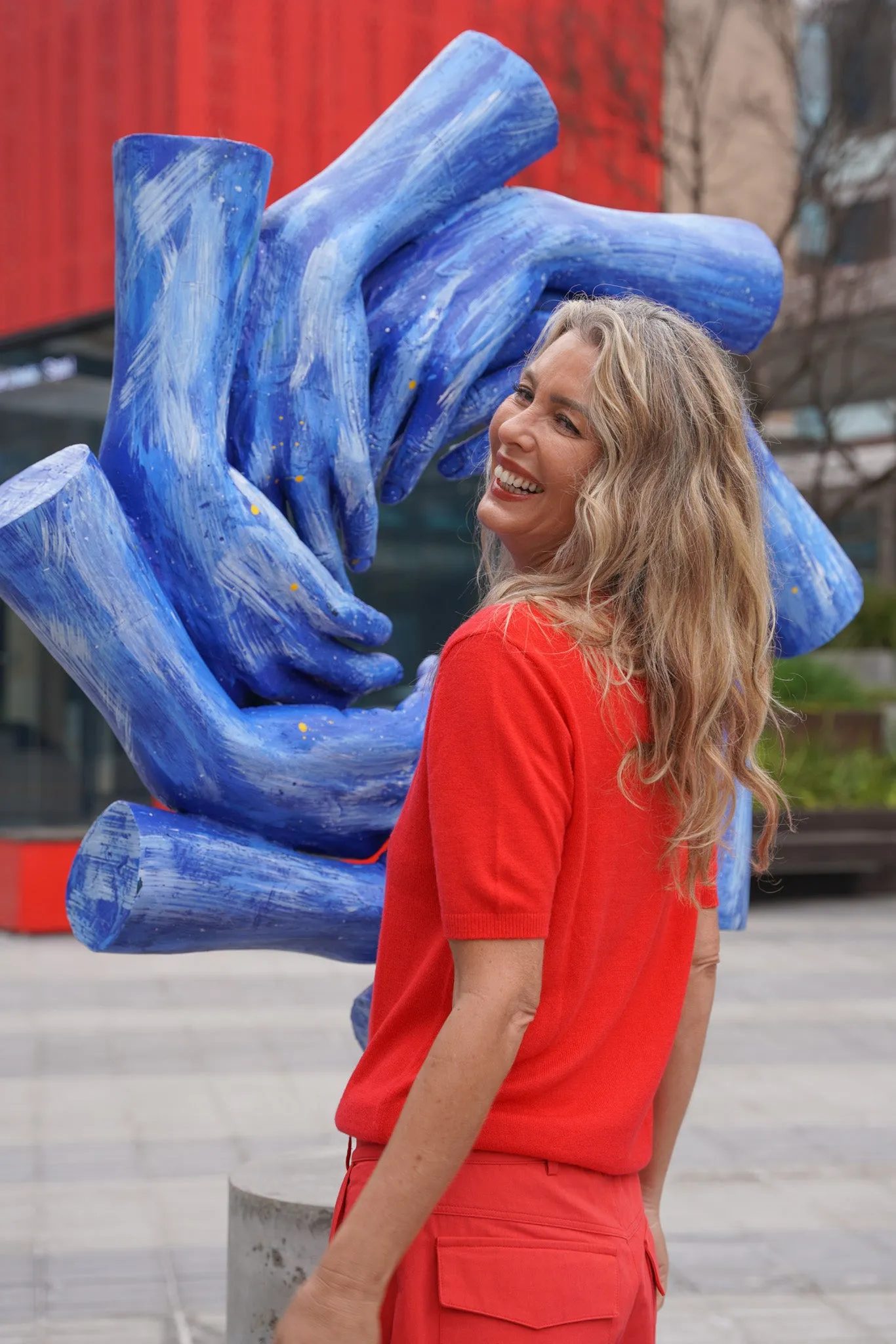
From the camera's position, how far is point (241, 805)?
246cm

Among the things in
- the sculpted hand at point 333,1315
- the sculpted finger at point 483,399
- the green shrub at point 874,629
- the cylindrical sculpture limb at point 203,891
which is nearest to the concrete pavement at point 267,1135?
the cylindrical sculpture limb at point 203,891

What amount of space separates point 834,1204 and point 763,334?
2597 mm

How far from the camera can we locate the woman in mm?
1405

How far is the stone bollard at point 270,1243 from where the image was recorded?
8.68 ft

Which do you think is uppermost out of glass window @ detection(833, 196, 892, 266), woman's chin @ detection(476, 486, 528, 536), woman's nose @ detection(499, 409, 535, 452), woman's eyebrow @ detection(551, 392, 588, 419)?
woman's eyebrow @ detection(551, 392, 588, 419)

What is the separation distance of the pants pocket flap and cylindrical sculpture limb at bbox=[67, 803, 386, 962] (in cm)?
99

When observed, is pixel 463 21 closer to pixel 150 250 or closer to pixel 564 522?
pixel 150 250

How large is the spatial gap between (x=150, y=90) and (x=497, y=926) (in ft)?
24.6

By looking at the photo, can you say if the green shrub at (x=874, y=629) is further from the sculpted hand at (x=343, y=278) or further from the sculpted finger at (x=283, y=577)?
the sculpted finger at (x=283, y=577)

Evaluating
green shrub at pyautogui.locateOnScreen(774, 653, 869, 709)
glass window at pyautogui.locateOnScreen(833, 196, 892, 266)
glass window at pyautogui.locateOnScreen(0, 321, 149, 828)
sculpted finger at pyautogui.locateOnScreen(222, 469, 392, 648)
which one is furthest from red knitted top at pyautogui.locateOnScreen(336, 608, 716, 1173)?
glass window at pyautogui.locateOnScreen(833, 196, 892, 266)

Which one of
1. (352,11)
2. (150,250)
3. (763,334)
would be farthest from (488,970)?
(352,11)

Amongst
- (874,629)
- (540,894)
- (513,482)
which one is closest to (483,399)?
(513,482)

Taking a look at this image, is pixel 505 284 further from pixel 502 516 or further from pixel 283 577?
pixel 502 516

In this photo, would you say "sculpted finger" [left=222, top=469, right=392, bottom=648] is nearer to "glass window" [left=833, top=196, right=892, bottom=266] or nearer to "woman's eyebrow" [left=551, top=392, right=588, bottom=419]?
"woman's eyebrow" [left=551, top=392, right=588, bottom=419]
